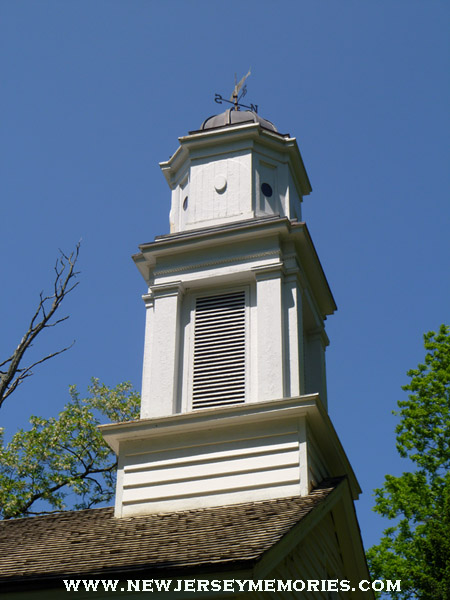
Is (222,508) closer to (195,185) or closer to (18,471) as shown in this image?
(195,185)

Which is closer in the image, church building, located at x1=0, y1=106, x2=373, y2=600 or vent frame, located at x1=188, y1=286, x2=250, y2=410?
church building, located at x1=0, y1=106, x2=373, y2=600

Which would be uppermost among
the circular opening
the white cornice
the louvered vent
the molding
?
the circular opening

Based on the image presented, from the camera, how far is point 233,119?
1769cm

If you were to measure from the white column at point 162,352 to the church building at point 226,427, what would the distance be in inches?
0.9

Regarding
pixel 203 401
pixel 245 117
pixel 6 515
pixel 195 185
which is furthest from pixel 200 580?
pixel 6 515

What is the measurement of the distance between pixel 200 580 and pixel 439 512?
1318cm

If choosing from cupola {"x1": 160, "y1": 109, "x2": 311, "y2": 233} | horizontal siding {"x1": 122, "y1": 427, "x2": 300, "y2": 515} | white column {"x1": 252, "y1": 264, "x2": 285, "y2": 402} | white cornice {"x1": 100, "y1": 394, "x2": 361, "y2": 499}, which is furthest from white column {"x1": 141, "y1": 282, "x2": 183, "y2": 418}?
cupola {"x1": 160, "y1": 109, "x2": 311, "y2": 233}

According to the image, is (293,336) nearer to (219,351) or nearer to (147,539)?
(219,351)

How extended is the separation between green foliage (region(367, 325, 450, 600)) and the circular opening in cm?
754

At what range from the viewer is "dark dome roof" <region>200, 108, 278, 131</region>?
57.7 feet

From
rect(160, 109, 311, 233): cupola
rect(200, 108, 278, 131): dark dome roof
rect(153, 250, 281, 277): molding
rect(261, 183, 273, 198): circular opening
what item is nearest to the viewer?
rect(153, 250, 281, 277): molding

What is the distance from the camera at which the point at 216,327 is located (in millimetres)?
14742

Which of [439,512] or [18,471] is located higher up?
[18,471]

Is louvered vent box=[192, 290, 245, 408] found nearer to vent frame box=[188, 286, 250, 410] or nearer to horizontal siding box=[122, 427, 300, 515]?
vent frame box=[188, 286, 250, 410]
